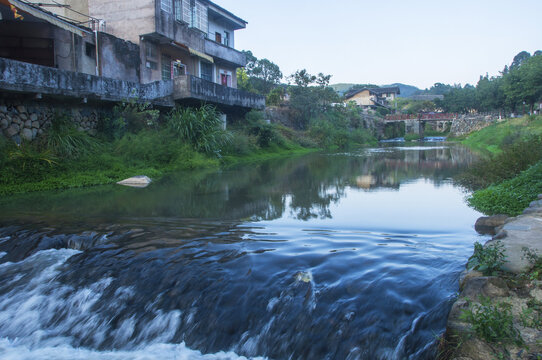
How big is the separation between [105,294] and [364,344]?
2.92 meters

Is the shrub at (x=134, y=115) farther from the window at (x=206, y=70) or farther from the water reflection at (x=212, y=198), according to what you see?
the window at (x=206, y=70)

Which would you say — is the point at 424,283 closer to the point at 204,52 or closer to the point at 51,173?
the point at 51,173

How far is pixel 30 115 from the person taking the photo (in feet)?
40.9

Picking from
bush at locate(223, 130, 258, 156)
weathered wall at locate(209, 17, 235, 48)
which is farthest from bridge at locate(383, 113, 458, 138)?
bush at locate(223, 130, 258, 156)

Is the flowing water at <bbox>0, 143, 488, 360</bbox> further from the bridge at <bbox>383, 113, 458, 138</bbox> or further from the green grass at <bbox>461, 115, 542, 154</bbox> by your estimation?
the bridge at <bbox>383, 113, 458, 138</bbox>

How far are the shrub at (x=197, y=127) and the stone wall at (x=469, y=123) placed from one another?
155 ft

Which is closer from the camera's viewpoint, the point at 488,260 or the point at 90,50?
the point at 488,260

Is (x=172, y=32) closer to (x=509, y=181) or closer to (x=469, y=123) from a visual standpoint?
(x=509, y=181)

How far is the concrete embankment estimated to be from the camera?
2705 millimetres

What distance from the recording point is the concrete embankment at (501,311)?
8.87ft

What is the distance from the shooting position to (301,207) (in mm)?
8555

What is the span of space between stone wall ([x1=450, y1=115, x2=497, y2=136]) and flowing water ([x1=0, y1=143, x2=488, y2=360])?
2165 inches

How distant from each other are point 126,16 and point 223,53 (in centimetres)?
Result: 730

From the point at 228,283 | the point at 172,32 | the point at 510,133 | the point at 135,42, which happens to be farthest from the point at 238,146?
the point at 510,133
